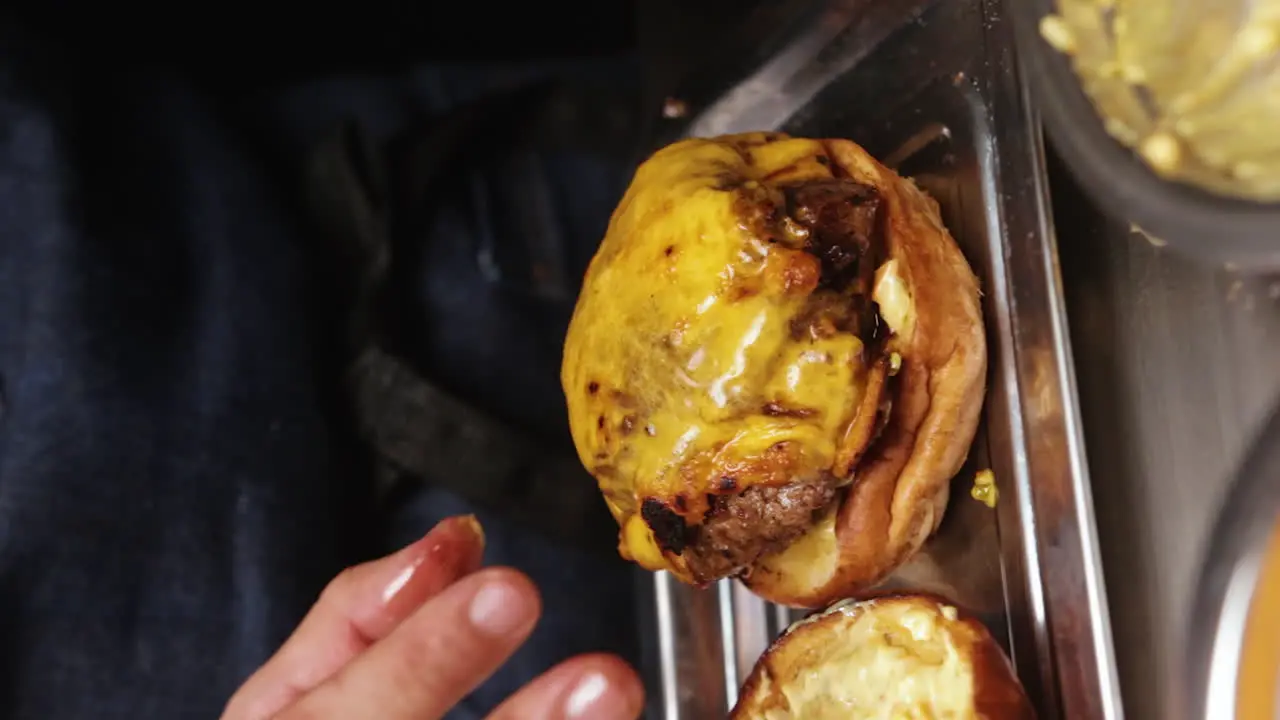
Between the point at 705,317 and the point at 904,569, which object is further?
the point at 904,569

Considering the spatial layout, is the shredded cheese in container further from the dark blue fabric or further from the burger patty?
the dark blue fabric

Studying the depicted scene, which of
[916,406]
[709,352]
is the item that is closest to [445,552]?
[709,352]

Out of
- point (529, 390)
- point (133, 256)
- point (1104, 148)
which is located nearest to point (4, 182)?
point (133, 256)

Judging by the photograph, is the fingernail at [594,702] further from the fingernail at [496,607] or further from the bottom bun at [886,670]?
the bottom bun at [886,670]

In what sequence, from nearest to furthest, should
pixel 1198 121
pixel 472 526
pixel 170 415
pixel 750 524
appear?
1. pixel 1198 121
2. pixel 750 524
3. pixel 472 526
4. pixel 170 415

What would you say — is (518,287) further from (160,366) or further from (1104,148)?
(1104,148)

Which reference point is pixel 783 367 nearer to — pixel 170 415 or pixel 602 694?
pixel 602 694

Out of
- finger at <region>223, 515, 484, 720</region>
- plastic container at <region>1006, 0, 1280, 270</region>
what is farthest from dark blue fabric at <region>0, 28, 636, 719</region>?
plastic container at <region>1006, 0, 1280, 270</region>
